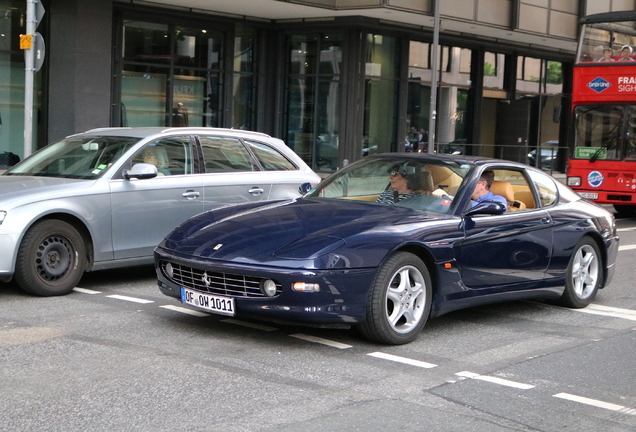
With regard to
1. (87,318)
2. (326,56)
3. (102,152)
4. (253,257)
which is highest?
(326,56)

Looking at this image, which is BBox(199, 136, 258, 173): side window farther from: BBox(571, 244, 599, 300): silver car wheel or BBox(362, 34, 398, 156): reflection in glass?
BBox(362, 34, 398, 156): reflection in glass

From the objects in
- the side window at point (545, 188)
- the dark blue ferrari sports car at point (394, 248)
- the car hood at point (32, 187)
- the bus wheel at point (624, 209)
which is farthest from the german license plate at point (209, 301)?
the bus wheel at point (624, 209)

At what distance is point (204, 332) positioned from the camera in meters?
6.65

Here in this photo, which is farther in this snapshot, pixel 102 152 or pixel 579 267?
pixel 102 152

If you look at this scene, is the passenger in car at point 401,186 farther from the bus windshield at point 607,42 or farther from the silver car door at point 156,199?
the bus windshield at point 607,42

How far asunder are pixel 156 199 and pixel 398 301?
336 centimetres

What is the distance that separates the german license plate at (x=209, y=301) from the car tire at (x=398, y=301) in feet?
3.06

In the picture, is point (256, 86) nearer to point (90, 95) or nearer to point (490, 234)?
point (90, 95)

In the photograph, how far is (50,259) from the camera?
8.05 meters

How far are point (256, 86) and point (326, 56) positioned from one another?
2254 mm

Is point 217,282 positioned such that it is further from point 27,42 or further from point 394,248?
point 27,42

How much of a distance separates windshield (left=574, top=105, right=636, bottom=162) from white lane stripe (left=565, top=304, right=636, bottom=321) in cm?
982

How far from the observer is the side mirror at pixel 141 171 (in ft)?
27.8

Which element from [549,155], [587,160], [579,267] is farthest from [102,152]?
[549,155]
